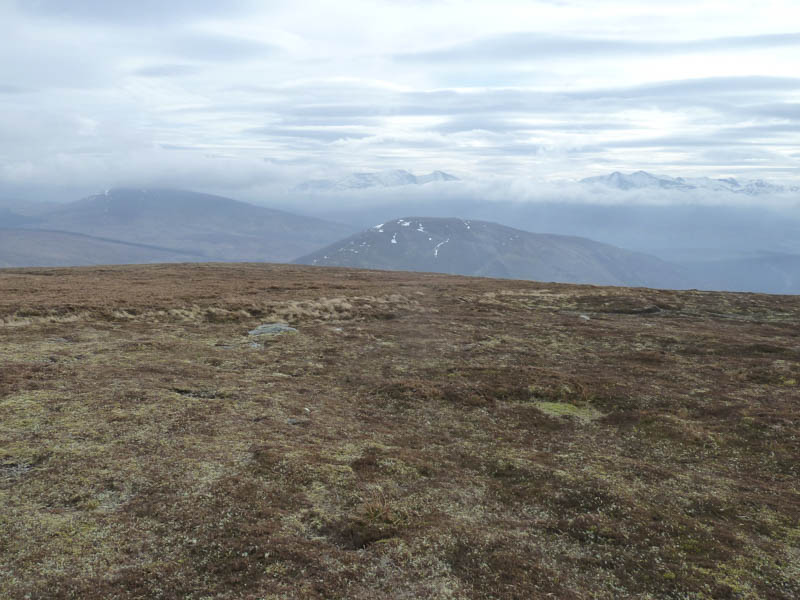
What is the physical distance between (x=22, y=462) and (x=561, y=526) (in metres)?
17.5

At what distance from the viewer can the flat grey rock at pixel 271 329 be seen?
131ft

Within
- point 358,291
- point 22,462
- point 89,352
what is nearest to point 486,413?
point 22,462

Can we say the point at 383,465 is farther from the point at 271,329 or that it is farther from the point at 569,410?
the point at 271,329

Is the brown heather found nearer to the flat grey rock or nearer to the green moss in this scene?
the green moss

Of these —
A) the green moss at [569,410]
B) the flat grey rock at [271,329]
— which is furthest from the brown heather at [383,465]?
the flat grey rock at [271,329]

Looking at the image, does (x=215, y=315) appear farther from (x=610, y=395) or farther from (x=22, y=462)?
(x=610, y=395)

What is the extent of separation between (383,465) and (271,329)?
24.9 meters

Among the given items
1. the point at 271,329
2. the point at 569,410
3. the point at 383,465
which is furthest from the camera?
the point at 271,329

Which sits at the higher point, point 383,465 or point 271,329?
point 271,329

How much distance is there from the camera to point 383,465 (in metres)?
18.5

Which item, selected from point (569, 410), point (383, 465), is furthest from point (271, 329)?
point (383, 465)

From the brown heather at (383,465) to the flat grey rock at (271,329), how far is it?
56.0 inches

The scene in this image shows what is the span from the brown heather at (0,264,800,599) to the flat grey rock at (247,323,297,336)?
1.42 metres

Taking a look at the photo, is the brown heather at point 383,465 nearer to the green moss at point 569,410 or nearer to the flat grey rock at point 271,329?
the green moss at point 569,410
